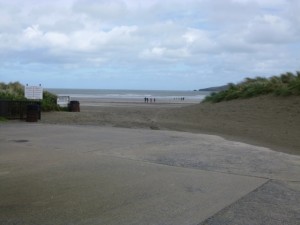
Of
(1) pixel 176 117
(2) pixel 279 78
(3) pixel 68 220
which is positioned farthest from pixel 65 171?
(2) pixel 279 78

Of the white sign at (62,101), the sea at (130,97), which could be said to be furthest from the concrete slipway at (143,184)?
the sea at (130,97)

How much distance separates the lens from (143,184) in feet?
25.7

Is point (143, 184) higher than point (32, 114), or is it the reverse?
point (32, 114)

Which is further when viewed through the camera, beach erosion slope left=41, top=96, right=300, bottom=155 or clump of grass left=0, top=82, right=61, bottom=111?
clump of grass left=0, top=82, right=61, bottom=111

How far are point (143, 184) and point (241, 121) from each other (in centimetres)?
1404

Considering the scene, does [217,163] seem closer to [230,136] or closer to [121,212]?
[121,212]

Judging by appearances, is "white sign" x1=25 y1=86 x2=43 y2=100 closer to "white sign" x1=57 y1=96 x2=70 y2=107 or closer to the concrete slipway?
"white sign" x1=57 y1=96 x2=70 y2=107

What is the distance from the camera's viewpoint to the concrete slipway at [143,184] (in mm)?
6145

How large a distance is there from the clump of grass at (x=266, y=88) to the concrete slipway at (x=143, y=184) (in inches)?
495

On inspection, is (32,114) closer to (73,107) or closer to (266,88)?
(73,107)

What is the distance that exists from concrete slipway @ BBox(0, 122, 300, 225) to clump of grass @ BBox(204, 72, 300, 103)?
1257 cm

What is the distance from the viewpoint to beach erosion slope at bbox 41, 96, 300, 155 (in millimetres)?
16922

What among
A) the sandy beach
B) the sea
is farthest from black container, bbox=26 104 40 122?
the sea

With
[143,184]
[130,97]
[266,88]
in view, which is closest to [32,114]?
[266,88]
